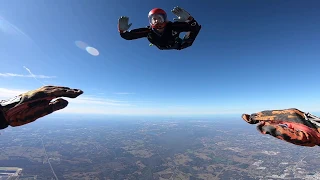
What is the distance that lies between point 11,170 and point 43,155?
109ft

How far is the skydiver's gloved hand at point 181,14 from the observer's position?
463cm

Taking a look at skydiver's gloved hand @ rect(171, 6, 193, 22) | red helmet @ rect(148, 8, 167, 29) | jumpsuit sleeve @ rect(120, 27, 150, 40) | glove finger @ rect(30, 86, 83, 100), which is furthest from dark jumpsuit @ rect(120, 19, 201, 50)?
glove finger @ rect(30, 86, 83, 100)

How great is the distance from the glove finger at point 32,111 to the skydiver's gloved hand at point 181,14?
12.0 feet

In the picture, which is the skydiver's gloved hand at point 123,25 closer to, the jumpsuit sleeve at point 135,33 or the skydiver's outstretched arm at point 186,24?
the jumpsuit sleeve at point 135,33

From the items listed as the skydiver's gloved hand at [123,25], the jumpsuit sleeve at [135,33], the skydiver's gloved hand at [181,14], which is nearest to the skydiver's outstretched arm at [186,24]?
the skydiver's gloved hand at [181,14]

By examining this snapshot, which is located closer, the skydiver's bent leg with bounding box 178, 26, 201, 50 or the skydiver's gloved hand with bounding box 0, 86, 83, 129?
the skydiver's gloved hand with bounding box 0, 86, 83, 129

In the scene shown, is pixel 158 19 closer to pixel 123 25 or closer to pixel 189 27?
pixel 189 27

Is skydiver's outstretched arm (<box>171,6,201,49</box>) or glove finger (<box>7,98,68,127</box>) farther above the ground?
skydiver's outstretched arm (<box>171,6,201,49</box>)

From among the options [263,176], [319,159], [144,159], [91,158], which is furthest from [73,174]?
[319,159]

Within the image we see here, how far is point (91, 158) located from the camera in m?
114

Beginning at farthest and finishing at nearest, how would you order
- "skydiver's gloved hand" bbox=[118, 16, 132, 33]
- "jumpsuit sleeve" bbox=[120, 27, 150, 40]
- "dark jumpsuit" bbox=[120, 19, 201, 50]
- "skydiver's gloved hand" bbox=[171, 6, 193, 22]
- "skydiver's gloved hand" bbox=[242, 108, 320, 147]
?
"jumpsuit sleeve" bbox=[120, 27, 150, 40] → "skydiver's gloved hand" bbox=[118, 16, 132, 33] → "dark jumpsuit" bbox=[120, 19, 201, 50] → "skydiver's gloved hand" bbox=[171, 6, 193, 22] → "skydiver's gloved hand" bbox=[242, 108, 320, 147]

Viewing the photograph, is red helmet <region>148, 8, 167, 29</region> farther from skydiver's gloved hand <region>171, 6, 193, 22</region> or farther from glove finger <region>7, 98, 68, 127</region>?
glove finger <region>7, 98, 68, 127</region>

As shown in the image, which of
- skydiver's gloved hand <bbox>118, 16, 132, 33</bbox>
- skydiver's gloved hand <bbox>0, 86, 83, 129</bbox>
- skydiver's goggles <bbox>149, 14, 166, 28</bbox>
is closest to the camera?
skydiver's gloved hand <bbox>0, 86, 83, 129</bbox>

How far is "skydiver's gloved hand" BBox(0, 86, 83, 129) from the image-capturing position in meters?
2.31
